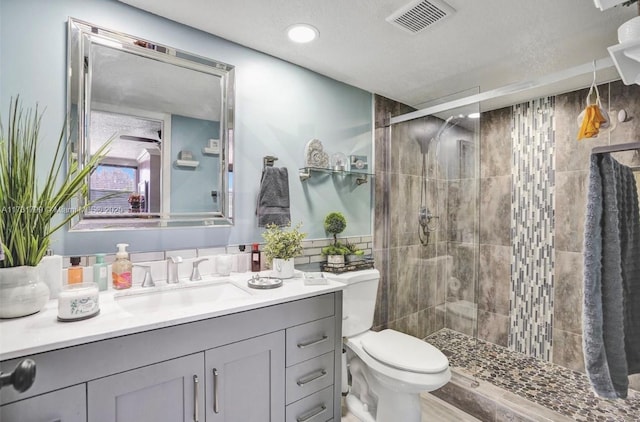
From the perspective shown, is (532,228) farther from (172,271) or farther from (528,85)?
(172,271)

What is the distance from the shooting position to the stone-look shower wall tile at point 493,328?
2805 millimetres

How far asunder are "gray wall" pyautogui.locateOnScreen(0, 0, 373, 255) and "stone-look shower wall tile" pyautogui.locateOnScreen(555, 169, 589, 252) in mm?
1518

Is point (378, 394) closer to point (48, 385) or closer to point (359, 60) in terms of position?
point (48, 385)

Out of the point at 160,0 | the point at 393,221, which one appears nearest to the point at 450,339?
the point at 393,221

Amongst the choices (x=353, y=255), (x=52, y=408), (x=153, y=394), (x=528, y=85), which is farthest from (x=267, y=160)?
(x=528, y=85)

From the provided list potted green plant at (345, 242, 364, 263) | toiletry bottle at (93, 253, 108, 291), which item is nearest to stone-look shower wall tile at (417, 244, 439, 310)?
potted green plant at (345, 242, 364, 263)

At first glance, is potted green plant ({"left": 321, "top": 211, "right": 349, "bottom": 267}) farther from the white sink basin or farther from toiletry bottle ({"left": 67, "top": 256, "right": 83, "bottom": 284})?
toiletry bottle ({"left": 67, "top": 256, "right": 83, "bottom": 284})

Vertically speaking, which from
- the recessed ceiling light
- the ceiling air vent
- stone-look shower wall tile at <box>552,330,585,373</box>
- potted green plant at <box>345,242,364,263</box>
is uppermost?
the recessed ceiling light

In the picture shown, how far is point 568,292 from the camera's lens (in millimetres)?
2467

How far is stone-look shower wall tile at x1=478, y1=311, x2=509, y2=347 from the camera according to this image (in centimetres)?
280

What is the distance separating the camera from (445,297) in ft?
8.95

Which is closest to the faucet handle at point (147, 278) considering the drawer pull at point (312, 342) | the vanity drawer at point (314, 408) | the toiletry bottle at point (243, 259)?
the toiletry bottle at point (243, 259)

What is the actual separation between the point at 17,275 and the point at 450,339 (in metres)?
2.84

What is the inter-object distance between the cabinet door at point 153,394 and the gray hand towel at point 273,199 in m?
0.89
